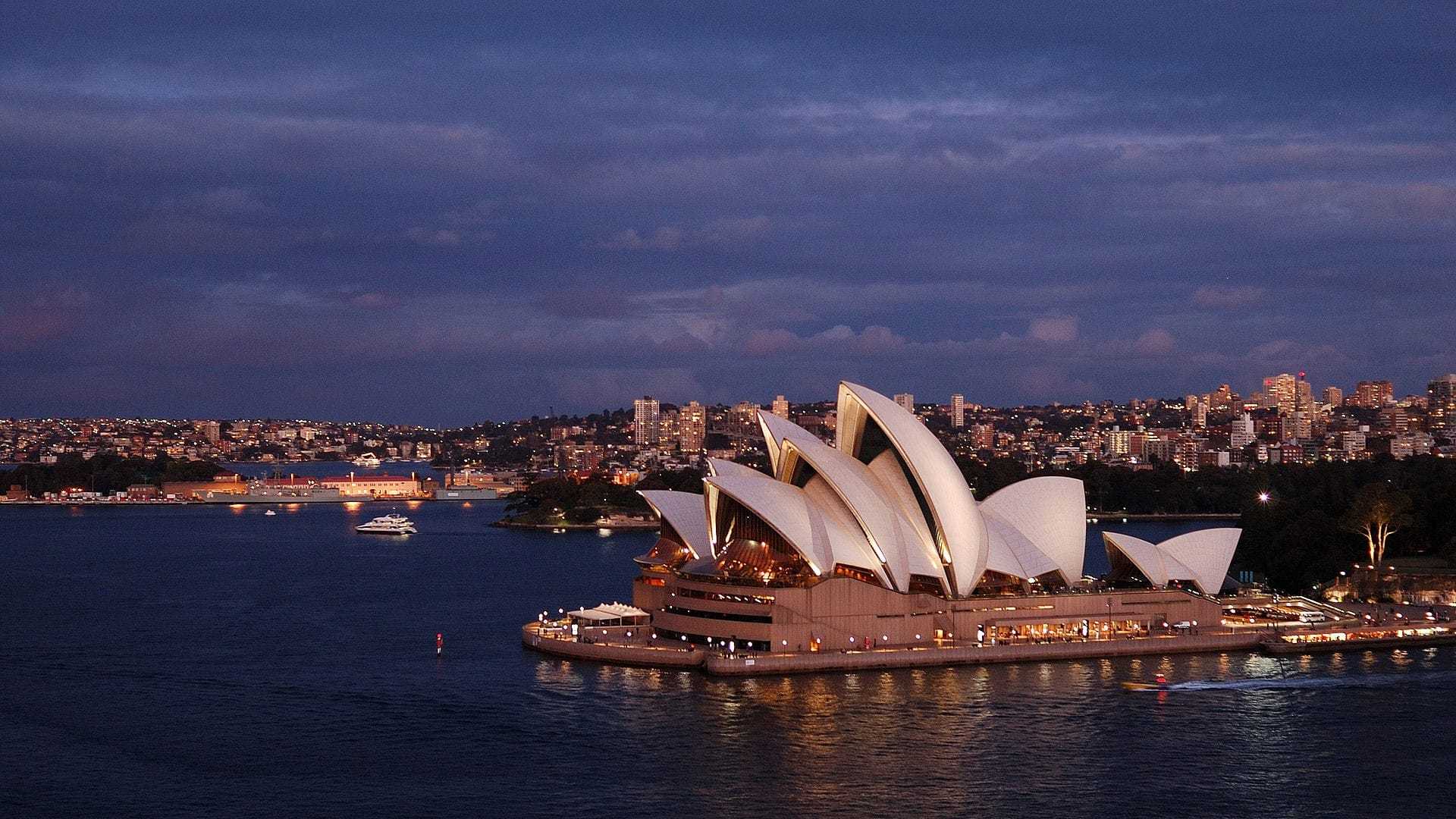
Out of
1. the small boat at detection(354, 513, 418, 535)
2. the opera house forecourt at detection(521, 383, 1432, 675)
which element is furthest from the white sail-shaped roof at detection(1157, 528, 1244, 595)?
the small boat at detection(354, 513, 418, 535)

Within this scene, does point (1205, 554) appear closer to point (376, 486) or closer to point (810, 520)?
point (810, 520)

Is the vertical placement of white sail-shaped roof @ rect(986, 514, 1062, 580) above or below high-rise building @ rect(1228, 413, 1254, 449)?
below

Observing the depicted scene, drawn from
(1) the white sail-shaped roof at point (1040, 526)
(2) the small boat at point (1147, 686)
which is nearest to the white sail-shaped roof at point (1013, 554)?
(1) the white sail-shaped roof at point (1040, 526)

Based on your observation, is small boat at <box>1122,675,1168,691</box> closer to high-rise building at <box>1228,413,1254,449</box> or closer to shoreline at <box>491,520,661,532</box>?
shoreline at <box>491,520,661,532</box>

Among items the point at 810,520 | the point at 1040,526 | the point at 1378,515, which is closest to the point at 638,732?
the point at 810,520

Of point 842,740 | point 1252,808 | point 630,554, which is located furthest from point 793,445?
point 630,554

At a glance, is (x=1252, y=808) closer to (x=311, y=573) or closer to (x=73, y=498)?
(x=311, y=573)
